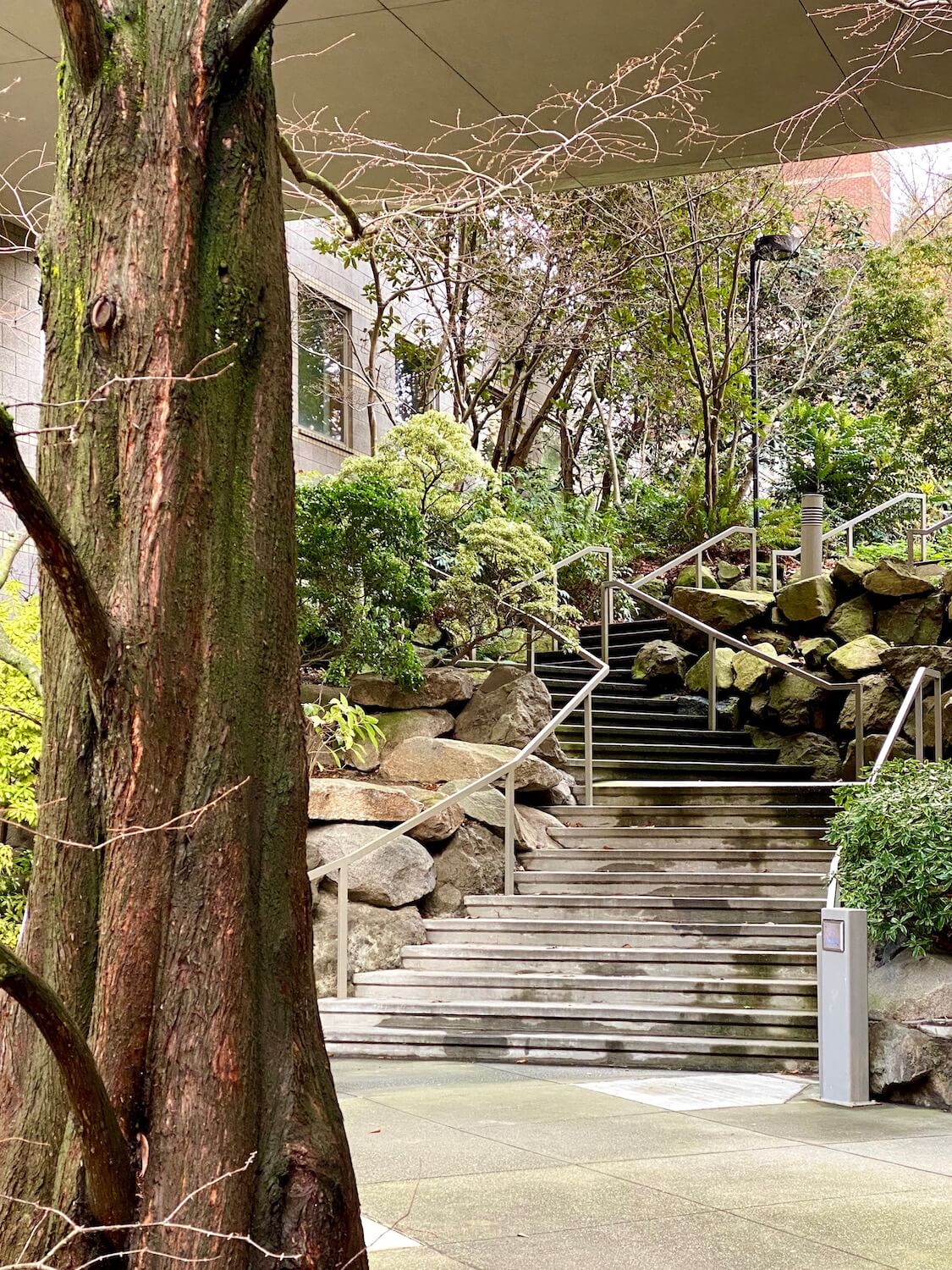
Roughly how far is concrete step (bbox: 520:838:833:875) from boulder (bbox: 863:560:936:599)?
5.56m

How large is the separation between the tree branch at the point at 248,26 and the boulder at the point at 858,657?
12.9 m

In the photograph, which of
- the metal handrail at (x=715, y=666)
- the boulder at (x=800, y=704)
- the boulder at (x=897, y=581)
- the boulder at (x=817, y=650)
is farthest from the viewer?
the boulder at (x=817, y=650)

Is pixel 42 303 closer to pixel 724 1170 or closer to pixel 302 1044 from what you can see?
pixel 302 1044

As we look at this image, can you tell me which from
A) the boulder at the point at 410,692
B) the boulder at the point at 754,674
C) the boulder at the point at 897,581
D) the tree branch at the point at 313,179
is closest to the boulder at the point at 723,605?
the boulder at the point at 754,674

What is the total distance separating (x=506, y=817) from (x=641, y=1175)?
19.2 feet

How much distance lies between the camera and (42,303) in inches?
129

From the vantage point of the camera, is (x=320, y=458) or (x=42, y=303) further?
(x=320, y=458)

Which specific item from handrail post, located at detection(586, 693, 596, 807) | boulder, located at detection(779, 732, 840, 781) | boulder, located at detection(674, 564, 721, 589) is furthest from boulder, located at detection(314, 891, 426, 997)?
boulder, located at detection(674, 564, 721, 589)

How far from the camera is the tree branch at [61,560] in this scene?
2404mm

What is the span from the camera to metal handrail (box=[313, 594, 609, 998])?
9.41 m

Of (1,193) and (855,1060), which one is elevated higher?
(1,193)

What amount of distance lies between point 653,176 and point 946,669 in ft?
21.5

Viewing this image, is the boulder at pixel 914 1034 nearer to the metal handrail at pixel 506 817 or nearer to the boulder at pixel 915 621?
the metal handrail at pixel 506 817

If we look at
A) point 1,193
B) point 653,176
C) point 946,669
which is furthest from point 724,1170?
point 946,669
